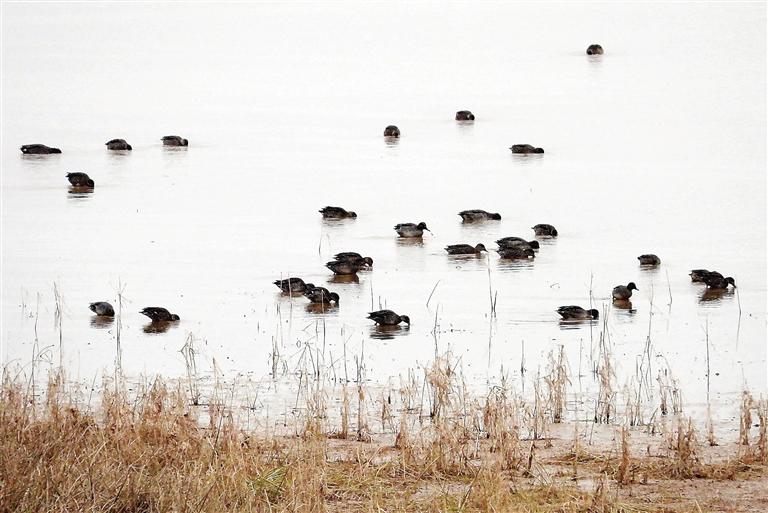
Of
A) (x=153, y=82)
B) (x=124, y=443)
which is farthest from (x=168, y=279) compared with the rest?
(x=153, y=82)

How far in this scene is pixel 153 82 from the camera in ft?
154

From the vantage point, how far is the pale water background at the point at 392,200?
14.8 metres

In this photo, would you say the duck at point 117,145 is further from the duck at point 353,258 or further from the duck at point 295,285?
the duck at point 295,285

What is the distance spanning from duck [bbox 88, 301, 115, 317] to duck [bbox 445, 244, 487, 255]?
5460mm

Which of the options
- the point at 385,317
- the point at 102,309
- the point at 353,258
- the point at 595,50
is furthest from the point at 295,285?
the point at 595,50

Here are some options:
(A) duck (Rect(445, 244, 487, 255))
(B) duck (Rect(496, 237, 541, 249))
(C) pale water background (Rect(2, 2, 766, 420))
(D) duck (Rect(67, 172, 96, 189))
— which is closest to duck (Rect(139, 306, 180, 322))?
(C) pale water background (Rect(2, 2, 766, 420))

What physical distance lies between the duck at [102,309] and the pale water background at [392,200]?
16 cm

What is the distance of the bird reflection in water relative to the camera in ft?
49.2

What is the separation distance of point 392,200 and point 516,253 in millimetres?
5294

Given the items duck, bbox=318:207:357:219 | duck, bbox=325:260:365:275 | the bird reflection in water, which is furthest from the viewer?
duck, bbox=318:207:357:219

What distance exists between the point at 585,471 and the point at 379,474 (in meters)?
1.46

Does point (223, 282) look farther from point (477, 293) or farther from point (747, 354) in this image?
point (747, 354)

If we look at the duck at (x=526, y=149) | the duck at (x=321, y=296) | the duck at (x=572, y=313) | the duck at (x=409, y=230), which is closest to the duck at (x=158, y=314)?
the duck at (x=321, y=296)

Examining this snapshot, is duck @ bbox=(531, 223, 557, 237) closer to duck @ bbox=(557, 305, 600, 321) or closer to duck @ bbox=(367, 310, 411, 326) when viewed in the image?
duck @ bbox=(557, 305, 600, 321)
